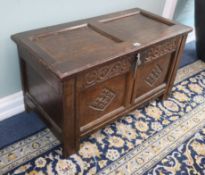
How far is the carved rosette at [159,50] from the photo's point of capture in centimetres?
136

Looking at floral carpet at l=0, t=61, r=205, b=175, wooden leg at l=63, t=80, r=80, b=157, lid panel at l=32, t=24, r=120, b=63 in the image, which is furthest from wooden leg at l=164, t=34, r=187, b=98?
wooden leg at l=63, t=80, r=80, b=157

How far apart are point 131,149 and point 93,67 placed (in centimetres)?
60

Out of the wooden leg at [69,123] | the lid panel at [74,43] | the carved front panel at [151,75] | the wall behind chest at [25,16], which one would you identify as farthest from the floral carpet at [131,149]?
the lid panel at [74,43]

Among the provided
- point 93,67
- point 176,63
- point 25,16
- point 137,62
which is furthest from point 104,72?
point 176,63

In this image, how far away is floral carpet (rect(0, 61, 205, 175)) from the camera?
131 cm

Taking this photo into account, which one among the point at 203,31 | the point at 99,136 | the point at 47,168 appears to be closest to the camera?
the point at 47,168

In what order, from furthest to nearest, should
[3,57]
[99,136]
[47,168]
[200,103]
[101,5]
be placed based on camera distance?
[200,103] < [101,5] < [99,136] < [3,57] < [47,168]

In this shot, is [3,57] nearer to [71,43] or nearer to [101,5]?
[71,43]

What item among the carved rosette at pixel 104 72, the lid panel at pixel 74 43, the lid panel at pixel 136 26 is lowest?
the carved rosette at pixel 104 72

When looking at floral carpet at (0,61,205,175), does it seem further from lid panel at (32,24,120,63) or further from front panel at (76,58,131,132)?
lid panel at (32,24,120,63)

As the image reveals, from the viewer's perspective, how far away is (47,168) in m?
1.29

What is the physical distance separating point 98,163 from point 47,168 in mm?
270

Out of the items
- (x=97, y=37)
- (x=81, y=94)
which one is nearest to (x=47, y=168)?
(x=81, y=94)

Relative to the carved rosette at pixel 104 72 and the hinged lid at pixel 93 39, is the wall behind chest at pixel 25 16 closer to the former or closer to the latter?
the hinged lid at pixel 93 39
